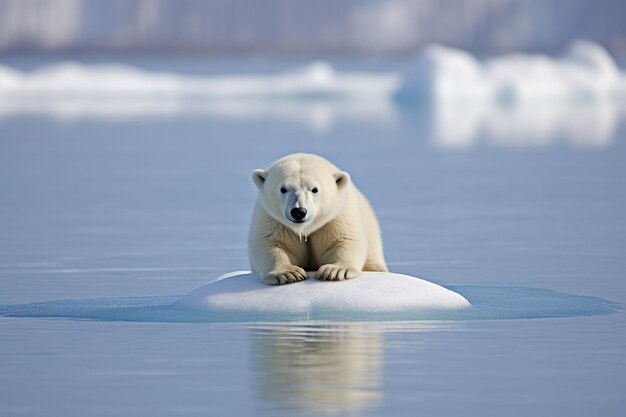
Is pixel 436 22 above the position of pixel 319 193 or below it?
above

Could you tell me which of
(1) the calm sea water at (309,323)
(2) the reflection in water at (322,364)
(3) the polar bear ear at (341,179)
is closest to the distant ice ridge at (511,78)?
(1) the calm sea water at (309,323)

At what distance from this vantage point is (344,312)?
19.4ft

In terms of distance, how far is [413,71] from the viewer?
26.9 metres

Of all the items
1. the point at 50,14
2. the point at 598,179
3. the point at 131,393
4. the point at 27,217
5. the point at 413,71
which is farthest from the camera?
the point at 50,14

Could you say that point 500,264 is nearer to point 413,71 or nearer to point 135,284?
point 135,284

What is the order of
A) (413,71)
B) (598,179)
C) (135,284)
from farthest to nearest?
(413,71)
(598,179)
(135,284)

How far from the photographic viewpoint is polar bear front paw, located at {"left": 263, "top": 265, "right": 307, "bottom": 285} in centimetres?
598

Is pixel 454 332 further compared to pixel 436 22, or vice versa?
pixel 436 22

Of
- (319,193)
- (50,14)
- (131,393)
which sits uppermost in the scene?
(50,14)

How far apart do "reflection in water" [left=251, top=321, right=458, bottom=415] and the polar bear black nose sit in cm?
40

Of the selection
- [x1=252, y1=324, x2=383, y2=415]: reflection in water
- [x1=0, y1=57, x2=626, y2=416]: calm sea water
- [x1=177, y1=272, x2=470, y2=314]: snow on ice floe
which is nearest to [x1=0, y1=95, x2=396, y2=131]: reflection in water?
[x1=0, y1=57, x2=626, y2=416]: calm sea water

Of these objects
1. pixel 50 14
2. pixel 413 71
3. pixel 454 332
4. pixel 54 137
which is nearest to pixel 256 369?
pixel 454 332

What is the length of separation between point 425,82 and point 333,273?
69.8ft

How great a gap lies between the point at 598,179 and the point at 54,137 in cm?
786
